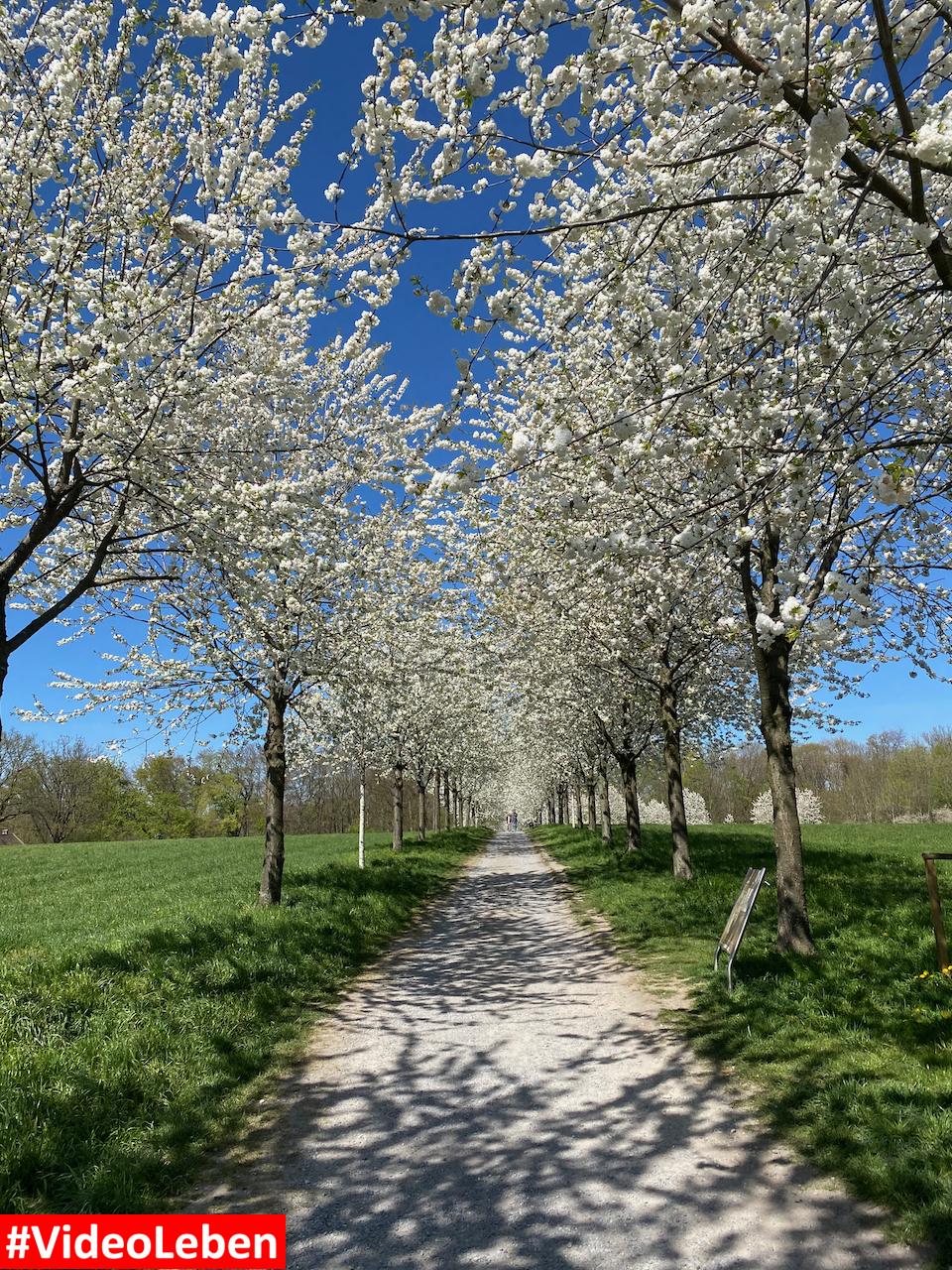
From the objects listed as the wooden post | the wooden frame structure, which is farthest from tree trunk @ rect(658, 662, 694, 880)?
the wooden post

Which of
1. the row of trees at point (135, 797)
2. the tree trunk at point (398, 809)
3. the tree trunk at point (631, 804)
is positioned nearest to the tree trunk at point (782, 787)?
the tree trunk at point (631, 804)

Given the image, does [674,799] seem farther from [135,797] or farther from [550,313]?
[135,797]

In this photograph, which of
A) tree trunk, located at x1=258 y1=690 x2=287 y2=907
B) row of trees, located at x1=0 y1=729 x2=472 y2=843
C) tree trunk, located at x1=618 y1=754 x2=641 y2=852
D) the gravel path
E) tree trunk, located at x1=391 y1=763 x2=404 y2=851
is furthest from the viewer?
row of trees, located at x1=0 y1=729 x2=472 y2=843

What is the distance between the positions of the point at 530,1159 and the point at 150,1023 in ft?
11.3

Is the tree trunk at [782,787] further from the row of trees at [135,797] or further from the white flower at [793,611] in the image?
the row of trees at [135,797]

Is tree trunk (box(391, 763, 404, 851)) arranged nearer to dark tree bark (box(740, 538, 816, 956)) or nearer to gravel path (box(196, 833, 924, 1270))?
dark tree bark (box(740, 538, 816, 956))

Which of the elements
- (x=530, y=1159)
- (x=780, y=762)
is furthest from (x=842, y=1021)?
(x=780, y=762)

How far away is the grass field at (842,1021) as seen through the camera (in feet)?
12.9

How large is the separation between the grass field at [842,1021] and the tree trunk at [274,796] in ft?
18.0

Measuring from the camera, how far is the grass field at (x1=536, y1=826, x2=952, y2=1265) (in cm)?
394

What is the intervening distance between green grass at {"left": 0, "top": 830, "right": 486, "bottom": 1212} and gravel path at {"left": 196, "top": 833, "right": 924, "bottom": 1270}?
1.66 ft

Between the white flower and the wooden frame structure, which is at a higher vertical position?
the white flower

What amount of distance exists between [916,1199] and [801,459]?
3.92 metres

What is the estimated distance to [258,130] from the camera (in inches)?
252
